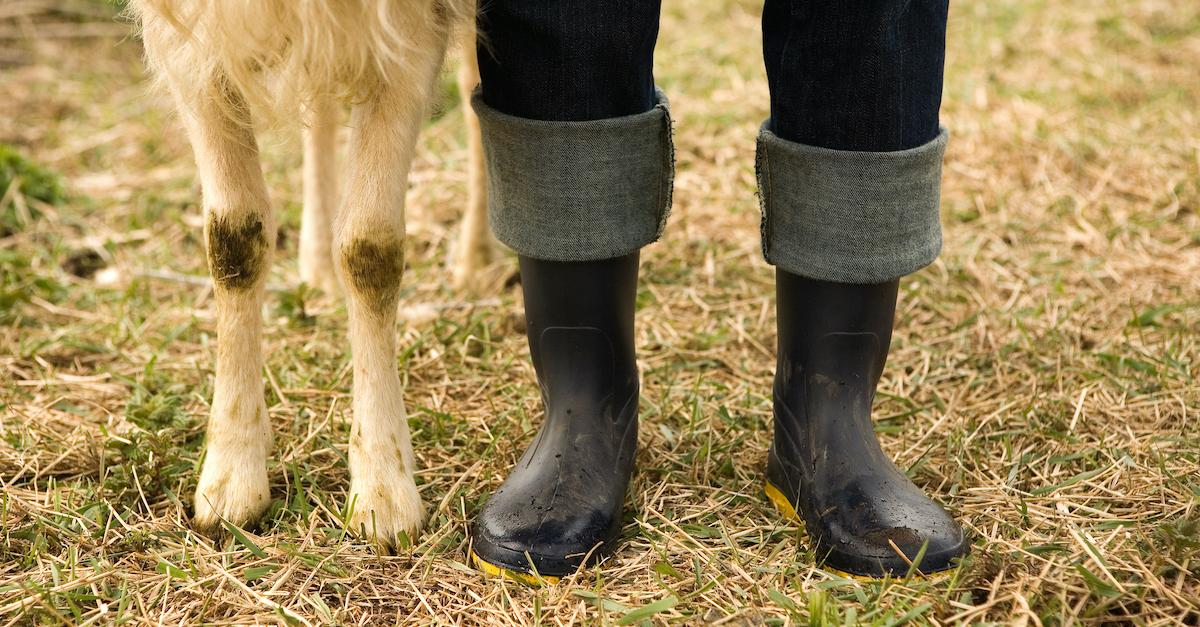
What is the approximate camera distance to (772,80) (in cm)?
157

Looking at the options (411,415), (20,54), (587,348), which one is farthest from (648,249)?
(20,54)

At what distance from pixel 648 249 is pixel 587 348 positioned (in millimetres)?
1290

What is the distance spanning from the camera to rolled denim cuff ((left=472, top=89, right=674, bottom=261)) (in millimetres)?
1550

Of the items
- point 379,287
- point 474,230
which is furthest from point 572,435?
point 474,230

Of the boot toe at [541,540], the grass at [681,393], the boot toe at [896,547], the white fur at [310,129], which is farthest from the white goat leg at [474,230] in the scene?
the boot toe at [896,547]

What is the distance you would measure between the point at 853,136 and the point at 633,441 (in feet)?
2.04

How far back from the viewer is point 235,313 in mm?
1738

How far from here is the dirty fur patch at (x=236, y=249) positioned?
5.55ft

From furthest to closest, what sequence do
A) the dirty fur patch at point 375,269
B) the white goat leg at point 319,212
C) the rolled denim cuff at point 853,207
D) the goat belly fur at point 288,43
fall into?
1. the white goat leg at point 319,212
2. the dirty fur patch at point 375,269
3. the rolled denim cuff at point 853,207
4. the goat belly fur at point 288,43

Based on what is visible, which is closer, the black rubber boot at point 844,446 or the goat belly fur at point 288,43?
the goat belly fur at point 288,43

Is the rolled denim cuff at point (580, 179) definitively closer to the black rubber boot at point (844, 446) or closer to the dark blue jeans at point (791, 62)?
the dark blue jeans at point (791, 62)

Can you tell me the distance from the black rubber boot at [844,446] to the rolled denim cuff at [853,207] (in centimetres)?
6

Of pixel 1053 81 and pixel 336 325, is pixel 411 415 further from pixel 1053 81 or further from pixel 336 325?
pixel 1053 81

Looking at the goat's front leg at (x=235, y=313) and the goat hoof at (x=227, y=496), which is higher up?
the goat's front leg at (x=235, y=313)
